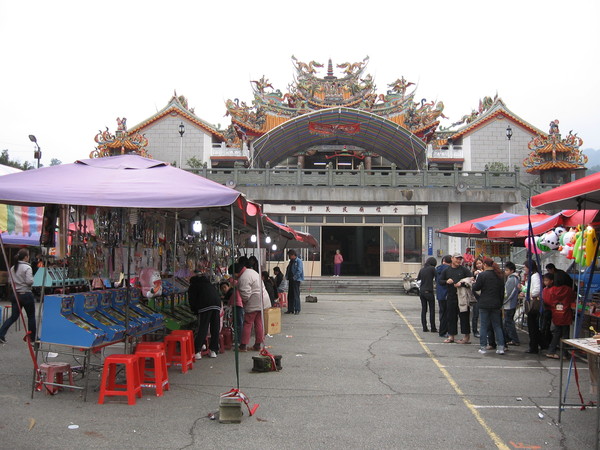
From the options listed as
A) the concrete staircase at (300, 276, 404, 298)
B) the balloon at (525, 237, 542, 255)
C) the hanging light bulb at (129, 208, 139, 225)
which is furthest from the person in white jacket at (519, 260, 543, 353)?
the concrete staircase at (300, 276, 404, 298)

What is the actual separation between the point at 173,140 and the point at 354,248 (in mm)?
14824

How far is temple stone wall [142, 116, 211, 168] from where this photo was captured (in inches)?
1452

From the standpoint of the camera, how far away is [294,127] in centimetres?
3073

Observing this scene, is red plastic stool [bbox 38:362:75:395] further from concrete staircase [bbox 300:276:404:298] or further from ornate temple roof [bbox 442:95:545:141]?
ornate temple roof [bbox 442:95:545:141]

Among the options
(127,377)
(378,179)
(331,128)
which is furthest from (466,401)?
(331,128)

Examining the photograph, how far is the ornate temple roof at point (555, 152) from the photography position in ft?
108

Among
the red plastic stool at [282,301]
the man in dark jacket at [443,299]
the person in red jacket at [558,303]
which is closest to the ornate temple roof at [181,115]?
the red plastic stool at [282,301]

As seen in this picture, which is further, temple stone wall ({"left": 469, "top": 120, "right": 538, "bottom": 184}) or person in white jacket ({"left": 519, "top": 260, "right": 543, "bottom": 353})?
temple stone wall ({"left": 469, "top": 120, "right": 538, "bottom": 184})

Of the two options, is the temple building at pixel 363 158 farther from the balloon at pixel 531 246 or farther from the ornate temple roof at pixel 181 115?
the balloon at pixel 531 246

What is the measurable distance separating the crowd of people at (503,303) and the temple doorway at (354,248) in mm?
18311

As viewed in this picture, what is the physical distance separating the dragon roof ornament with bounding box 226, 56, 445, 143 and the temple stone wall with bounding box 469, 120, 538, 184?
5.63 m

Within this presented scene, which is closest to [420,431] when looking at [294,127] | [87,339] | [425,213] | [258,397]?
[258,397]

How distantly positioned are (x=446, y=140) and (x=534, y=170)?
5938 millimetres

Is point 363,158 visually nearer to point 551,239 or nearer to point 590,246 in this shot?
point 551,239
